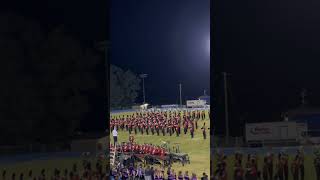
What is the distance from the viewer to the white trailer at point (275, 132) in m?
8.27

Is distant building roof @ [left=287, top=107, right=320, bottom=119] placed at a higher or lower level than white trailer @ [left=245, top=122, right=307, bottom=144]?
higher

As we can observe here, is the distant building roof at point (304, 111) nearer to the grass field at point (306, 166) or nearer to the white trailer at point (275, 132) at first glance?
the white trailer at point (275, 132)

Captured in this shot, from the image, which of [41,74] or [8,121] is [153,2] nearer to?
[41,74]

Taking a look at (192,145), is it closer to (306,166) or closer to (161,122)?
(161,122)

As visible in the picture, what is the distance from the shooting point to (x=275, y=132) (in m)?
8.34

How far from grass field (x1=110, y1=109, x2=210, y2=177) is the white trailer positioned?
75cm

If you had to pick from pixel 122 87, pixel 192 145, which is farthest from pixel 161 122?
pixel 122 87

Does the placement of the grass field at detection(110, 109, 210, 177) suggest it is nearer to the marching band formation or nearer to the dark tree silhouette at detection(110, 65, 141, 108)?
the marching band formation

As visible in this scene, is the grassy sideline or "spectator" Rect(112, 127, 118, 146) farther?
"spectator" Rect(112, 127, 118, 146)

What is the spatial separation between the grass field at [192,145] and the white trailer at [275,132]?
2.46ft

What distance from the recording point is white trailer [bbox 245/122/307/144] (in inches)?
326

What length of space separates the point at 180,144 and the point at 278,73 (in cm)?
212

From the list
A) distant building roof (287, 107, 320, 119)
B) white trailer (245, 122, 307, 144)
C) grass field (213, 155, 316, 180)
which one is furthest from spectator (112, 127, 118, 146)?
distant building roof (287, 107, 320, 119)

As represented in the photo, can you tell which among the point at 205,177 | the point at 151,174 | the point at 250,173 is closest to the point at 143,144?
the point at 151,174
